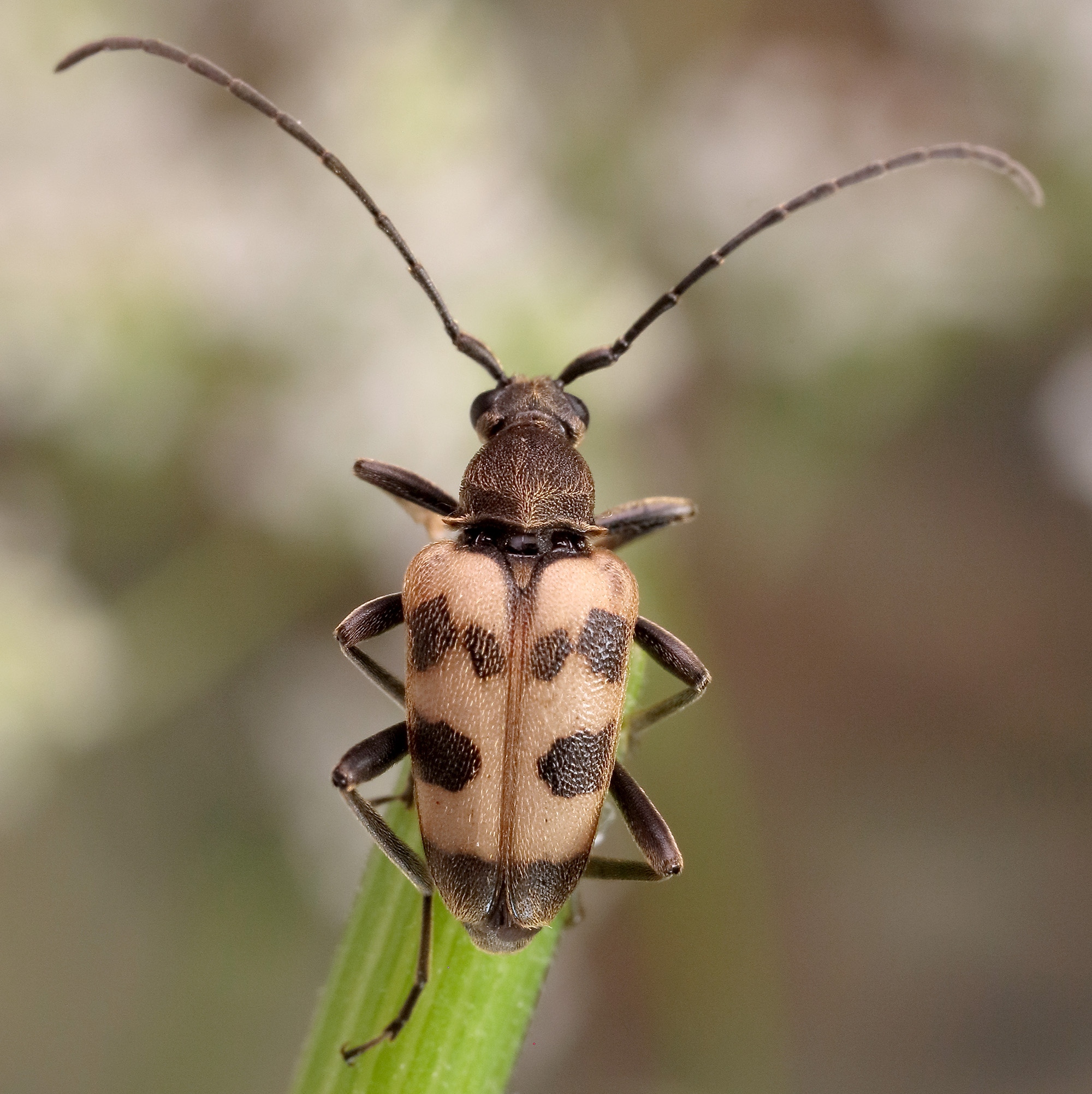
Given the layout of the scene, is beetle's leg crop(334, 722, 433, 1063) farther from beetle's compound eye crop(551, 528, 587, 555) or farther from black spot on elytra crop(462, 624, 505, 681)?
beetle's compound eye crop(551, 528, 587, 555)

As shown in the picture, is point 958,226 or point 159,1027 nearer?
point 958,226

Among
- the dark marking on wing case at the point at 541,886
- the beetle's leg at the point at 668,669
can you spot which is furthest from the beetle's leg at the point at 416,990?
the beetle's leg at the point at 668,669

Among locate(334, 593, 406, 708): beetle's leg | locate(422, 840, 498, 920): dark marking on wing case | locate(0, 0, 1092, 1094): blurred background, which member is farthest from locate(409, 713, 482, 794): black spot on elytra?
locate(0, 0, 1092, 1094): blurred background

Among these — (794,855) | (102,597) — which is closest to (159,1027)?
(102,597)

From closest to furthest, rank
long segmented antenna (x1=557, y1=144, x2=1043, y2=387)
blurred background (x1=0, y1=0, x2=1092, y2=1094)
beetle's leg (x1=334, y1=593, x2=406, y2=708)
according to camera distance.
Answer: beetle's leg (x1=334, y1=593, x2=406, y2=708)
long segmented antenna (x1=557, y1=144, x2=1043, y2=387)
blurred background (x1=0, y1=0, x2=1092, y2=1094)

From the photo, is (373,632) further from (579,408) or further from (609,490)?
(609,490)

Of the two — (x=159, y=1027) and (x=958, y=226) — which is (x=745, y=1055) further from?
(x=958, y=226)

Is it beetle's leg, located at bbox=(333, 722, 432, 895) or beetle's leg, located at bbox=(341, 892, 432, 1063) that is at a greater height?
beetle's leg, located at bbox=(333, 722, 432, 895)
